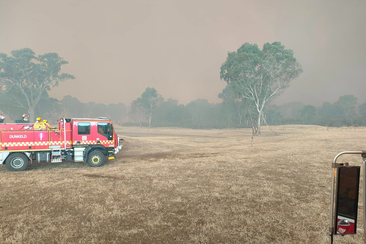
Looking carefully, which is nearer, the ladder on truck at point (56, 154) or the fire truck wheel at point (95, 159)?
the ladder on truck at point (56, 154)

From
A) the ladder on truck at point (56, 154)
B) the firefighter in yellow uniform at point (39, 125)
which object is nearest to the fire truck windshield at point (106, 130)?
the ladder on truck at point (56, 154)

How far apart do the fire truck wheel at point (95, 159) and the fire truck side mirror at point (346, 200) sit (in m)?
12.8

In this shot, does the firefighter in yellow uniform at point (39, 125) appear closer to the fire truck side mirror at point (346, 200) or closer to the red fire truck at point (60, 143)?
the red fire truck at point (60, 143)

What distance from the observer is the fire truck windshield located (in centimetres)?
1334

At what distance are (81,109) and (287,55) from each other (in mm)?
123519

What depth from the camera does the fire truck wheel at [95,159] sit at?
1298 centimetres

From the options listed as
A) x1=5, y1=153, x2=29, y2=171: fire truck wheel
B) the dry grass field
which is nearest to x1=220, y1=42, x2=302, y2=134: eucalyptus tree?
the dry grass field

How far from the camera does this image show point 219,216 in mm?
6285

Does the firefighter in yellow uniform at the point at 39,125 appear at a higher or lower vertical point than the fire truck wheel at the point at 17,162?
higher

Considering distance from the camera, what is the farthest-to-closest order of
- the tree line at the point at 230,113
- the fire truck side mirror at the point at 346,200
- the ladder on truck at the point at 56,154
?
1. the tree line at the point at 230,113
2. the ladder on truck at the point at 56,154
3. the fire truck side mirror at the point at 346,200

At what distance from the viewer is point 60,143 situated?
493 inches

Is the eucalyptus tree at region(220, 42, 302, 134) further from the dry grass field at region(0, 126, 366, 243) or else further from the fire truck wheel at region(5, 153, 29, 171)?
the fire truck wheel at region(5, 153, 29, 171)

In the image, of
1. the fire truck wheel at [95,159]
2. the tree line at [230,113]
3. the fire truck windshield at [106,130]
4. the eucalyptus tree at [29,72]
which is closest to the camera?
the fire truck wheel at [95,159]

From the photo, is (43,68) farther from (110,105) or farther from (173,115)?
(110,105)
